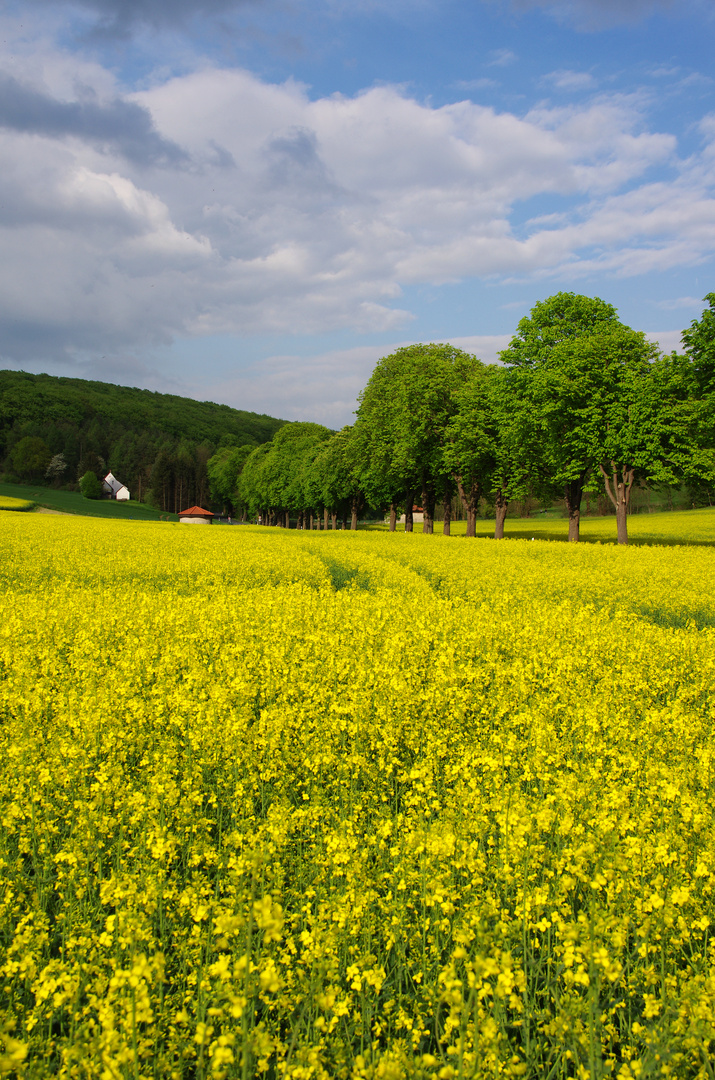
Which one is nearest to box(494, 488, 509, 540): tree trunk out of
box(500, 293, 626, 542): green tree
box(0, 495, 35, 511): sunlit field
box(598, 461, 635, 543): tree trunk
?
box(500, 293, 626, 542): green tree

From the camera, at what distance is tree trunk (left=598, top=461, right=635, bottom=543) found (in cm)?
3253

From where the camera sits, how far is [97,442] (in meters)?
149

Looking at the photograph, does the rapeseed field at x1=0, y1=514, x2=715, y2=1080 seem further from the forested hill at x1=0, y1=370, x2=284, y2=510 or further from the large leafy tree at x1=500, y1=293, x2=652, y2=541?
the forested hill at x1=0, y1=370, x2=284, y2=510

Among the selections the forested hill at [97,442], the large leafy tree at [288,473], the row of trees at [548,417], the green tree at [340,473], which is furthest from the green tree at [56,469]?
the row of trees at [548,417]

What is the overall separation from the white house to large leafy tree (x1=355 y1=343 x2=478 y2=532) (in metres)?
106

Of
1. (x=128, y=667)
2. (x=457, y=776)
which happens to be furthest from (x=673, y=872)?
(x=128, y=667)

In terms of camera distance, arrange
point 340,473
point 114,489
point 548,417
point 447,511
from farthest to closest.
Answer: point 114,489 < point 340,473 < point 447,511 < point 548,417

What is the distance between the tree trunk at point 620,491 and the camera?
32531 mm

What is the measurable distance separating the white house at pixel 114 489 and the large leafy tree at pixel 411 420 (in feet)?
349

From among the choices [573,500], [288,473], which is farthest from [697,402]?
[288,473]

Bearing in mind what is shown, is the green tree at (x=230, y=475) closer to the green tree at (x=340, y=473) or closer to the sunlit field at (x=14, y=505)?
the sunlit field at (x=14, y=505)

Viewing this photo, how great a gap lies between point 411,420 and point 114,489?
12157 cm

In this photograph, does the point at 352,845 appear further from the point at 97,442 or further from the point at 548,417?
the point at 97,442

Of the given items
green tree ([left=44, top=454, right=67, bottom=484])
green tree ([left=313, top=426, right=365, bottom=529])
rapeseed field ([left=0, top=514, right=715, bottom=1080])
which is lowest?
rapeseed field ([left=0, top=514, right=715, bottom=1080])
